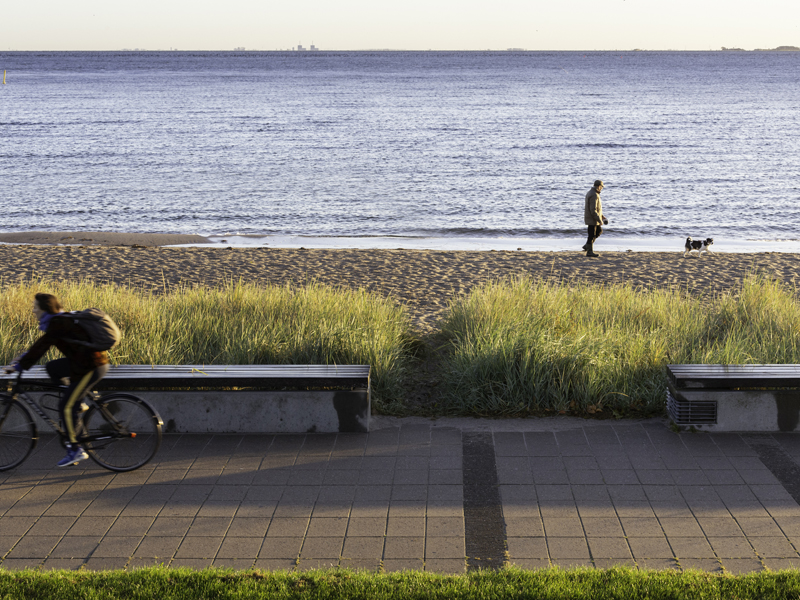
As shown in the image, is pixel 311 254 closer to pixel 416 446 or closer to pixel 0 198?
pixel 416 446

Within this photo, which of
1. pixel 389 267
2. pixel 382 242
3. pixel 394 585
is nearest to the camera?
pixel 394 585

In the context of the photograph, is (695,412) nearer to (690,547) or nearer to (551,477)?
(551,477)

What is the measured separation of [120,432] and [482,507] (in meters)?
2.91

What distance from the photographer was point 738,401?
643 cm

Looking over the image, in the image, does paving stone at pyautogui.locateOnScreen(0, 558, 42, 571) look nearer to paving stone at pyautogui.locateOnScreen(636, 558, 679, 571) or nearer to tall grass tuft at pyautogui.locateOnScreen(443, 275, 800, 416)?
paving stone at pyautogui.locateOnScreen(636, 558, 679, 571)

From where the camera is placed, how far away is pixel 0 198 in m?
30.0

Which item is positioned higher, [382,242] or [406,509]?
[406,509]

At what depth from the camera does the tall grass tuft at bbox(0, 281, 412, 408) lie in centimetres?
776

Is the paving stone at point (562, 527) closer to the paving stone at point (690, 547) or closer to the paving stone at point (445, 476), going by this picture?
the paving stone at point (690, 547)

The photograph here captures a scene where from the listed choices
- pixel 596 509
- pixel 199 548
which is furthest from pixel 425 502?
pixel 199 548

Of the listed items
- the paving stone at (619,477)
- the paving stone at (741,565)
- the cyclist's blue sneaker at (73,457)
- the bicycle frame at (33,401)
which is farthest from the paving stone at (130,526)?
the paving stone at (741,565)

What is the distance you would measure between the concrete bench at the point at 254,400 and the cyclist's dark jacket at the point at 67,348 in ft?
3.17

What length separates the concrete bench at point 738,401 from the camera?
6391 millimetres

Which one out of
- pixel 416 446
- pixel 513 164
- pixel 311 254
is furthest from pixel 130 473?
pixel 513 164
